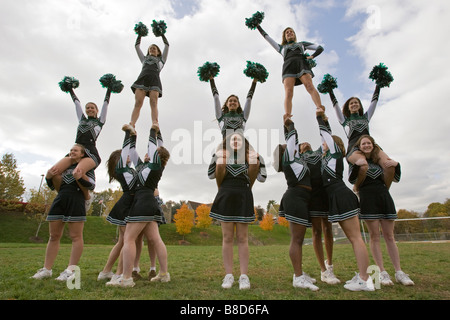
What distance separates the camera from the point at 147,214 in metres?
4.89

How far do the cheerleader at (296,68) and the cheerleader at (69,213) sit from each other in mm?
4736

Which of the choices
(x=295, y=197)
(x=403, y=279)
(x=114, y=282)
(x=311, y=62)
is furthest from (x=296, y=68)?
(x=114, y=282)

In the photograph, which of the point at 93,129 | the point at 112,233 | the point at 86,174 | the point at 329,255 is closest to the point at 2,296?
the point at 86,174

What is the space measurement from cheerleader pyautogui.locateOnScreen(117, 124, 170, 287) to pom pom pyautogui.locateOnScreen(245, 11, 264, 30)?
4.05m

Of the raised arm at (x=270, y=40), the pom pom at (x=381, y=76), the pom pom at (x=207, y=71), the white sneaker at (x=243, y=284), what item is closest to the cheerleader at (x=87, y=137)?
the pom pom at (x=207, y=71)

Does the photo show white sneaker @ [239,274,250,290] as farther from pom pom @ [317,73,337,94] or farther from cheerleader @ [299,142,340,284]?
pom pom @ [317,73,337,94]

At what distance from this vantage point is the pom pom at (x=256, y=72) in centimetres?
587

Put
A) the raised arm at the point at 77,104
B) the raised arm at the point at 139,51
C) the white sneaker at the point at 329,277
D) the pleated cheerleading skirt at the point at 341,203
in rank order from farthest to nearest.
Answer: the raised arm at the point at 139,51 < the raised arm at the point at 77,104 < the white sneaker at the point at 329,277 < the pleated cheerleading skirt at the point at 341,203

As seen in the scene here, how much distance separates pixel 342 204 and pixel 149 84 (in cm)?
526

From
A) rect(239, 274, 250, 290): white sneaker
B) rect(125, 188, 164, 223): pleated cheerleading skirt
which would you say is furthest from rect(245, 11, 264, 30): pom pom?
rect(239, 274, 250, 290): white sneaker

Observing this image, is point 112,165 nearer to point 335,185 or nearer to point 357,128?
point 335,185

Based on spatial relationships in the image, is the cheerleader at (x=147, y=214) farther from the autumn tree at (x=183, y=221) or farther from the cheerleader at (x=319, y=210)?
the autumn tree at (x=183, y=221)

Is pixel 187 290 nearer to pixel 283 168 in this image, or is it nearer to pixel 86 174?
pixel 283 168
